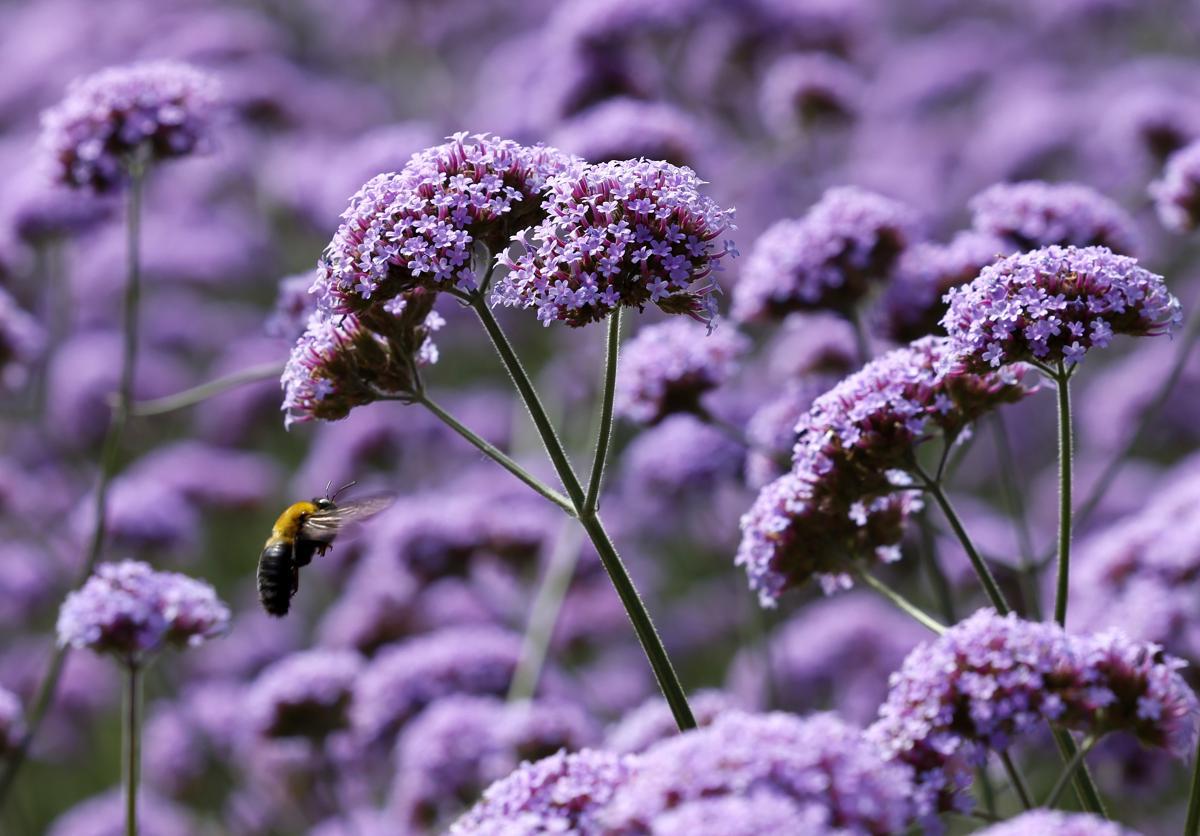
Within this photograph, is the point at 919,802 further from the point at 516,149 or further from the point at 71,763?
the point at 71,763

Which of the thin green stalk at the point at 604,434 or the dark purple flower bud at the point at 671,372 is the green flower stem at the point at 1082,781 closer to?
the thin green stalk at the point at 604,434

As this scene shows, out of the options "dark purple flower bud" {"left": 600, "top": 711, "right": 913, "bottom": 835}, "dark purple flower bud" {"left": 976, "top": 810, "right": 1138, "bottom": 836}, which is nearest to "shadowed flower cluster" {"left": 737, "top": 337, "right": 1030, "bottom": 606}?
"dark purple flower bud" {"left": 600, "top": 711, "right": 913, "bottom": 835}

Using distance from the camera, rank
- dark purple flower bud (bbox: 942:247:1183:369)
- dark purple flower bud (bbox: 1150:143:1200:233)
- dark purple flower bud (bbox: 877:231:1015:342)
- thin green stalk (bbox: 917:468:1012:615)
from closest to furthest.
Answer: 1. dark purple flower bud (bbox: 942:247:1183:369)
2. thin green stalk (bbox: 917:468:1012:615)
3. dark purple flower bud (bbox: 877:231:1015:342)
4. dark purple flower bud (bbox: 1150:143:1200:233)

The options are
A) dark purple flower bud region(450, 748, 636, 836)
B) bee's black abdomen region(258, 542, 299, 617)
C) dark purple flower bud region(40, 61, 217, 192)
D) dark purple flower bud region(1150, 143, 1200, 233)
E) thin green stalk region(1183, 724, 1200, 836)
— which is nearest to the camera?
dark purple flower bud region(450, 748, 636, 836)

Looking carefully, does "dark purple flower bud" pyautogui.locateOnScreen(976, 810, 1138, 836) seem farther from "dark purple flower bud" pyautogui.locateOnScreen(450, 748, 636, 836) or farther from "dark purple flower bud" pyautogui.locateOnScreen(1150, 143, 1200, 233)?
"dark purple flower bud" pyautogui.locateOnScreen(1150, 143, 1200, 233)

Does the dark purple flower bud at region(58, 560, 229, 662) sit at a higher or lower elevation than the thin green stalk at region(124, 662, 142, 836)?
higher

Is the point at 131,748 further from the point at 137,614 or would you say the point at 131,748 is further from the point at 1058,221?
the point at 1058,221

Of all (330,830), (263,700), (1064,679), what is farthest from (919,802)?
(330,830)
